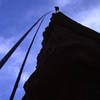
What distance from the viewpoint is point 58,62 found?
29.3ft

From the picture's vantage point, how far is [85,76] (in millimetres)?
8250

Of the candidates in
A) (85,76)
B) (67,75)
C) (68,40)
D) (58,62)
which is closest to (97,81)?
(85,76)

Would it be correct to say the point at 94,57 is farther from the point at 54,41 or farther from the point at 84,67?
the point at 54,41

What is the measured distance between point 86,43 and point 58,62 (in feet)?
5.19

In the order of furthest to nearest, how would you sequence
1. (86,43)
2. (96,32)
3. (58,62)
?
(96,32) < (86,43) < (58,62)

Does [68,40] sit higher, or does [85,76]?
[68,40]

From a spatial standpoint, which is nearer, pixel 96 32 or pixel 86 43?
pixel 86 43

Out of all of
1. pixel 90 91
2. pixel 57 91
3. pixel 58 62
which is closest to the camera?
pixel 90 91

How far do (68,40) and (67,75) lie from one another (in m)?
2.06

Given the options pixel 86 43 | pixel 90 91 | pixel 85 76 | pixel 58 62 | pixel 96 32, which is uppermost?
pixel 96 32

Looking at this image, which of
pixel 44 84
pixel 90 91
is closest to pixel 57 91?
pixel 44 84

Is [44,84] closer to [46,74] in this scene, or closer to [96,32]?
[46,74]

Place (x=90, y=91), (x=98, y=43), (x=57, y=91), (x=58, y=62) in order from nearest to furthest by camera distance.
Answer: (x=90, y=91), (x=57, y=91), (x=58, y=62), (x=98, y=43)

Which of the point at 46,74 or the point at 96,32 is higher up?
the point at 96,32
